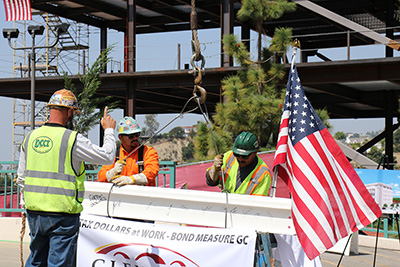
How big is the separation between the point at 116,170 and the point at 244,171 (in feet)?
4.32

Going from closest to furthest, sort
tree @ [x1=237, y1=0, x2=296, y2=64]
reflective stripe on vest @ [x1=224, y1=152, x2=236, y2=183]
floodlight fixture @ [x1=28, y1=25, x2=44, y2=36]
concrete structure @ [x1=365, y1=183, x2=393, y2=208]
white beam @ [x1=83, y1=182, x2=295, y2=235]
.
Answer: white beam @ [x1=83, y1=182, x2=295, y2=235] → reflective stripe on vest @ [x1=224, y1=152, x2=236, y2=183] → concrete structure @ [x1=365, y1=183, x2=393, y2=208] → tree @ [x1=237, y1=0, x2=296, y2=64] → floodlight fixture @ [x1=28, y1=25, x2=44, y2=36]

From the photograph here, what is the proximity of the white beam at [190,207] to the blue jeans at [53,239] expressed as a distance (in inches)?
37.1

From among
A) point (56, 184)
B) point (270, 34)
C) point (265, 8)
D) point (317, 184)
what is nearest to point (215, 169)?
point (317, 184)

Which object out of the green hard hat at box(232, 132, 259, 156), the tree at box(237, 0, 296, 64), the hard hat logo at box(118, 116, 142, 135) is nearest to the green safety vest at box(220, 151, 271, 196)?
the green hard hat at box(232, 132, 259, 156)

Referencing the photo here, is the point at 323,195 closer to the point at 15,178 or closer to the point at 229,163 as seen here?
the point at 229,163

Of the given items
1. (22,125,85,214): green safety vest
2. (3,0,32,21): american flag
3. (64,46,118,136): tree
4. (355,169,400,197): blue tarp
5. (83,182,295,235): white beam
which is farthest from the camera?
(64,46,118,136): tree

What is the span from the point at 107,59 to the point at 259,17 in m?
8.59

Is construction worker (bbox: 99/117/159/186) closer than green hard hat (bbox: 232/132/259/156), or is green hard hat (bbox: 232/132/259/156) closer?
green hard hat (bbox: 232/132/259/156)

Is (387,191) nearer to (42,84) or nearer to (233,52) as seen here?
(233,52)

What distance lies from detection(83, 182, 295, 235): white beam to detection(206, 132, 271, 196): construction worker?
50 cm

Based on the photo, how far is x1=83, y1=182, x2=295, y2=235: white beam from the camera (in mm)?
5500

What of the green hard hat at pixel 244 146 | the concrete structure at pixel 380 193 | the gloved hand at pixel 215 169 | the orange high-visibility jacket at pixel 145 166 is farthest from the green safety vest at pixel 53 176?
the concrete structure at pixel 380 193

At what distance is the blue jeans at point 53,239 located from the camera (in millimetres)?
4918
